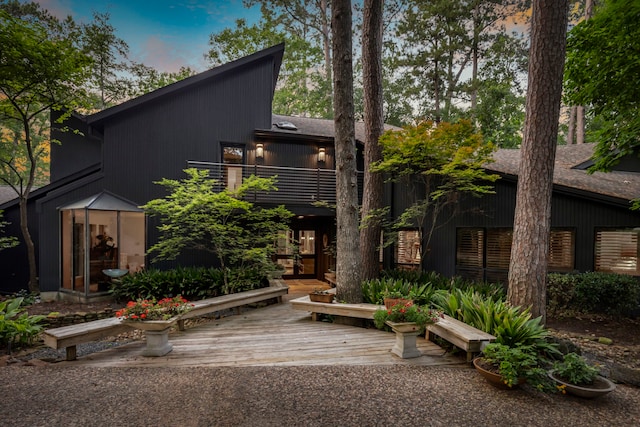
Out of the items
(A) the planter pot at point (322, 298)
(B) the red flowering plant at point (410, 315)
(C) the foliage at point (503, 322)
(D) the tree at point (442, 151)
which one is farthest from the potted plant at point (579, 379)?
(D) the tree at point (442, 151)

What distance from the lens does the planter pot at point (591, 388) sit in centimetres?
330

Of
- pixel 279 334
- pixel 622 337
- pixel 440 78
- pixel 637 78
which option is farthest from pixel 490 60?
pixel 279 334

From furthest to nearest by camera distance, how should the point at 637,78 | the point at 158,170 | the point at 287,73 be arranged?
Result: the point at 287,73, the point at 158,170, the point at 637,78

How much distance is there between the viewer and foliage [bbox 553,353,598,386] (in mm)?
3459

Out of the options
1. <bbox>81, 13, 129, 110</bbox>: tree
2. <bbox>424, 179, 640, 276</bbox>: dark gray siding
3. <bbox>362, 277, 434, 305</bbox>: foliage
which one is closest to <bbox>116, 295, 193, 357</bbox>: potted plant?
<bbox>362, 277, 434, 305</bbox>: foliage

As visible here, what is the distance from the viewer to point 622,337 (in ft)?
19.4

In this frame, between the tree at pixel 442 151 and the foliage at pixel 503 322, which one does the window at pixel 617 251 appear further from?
the foliage at pixel 503 322

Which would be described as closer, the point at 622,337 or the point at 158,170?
the point at 622,337

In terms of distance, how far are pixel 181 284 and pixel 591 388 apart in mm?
8261

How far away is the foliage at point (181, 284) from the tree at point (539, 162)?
621 cm

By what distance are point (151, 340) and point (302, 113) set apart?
1911cm

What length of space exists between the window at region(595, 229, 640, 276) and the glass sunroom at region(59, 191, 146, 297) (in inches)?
473

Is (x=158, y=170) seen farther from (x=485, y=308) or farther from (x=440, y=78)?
(x=440, y=78)

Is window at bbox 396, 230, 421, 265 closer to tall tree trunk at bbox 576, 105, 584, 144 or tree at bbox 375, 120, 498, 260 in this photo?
tree at bbox 375, 120, 498, 260
